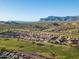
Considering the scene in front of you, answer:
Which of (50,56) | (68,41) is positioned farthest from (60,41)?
(50,56)

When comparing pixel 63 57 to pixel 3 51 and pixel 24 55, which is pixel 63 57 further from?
pixel 3 51

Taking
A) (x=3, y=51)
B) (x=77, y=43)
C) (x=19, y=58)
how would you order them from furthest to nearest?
(x=77, y=43), (x=3, y=51), (x=19, y=58)

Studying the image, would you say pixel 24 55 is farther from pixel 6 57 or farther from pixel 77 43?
pixel 77 43

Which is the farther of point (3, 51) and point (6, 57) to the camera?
point (3, 51)

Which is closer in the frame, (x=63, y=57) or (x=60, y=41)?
(x=63, y=57)

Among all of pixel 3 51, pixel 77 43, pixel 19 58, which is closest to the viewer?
pixel 19 58

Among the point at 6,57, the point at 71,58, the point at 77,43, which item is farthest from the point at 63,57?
the point at 77,43

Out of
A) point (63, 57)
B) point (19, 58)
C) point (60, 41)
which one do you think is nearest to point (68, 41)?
point (60, 41)
